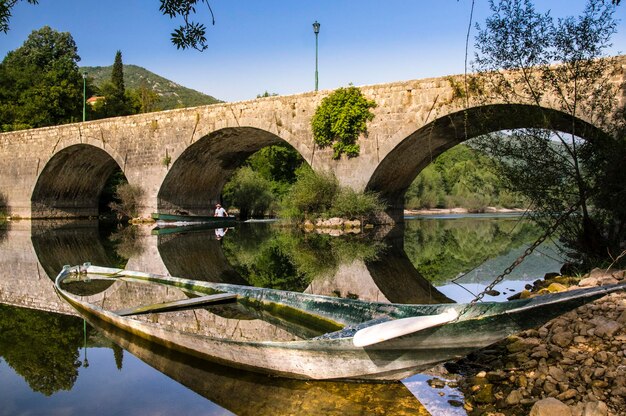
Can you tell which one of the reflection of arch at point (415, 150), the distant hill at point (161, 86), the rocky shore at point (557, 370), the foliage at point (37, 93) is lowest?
the rocky shore at point (557, 370)

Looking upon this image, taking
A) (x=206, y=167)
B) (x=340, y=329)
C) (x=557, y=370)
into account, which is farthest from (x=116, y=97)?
(x=557, y=370)

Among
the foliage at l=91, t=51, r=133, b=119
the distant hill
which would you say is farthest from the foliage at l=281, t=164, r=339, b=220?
the distant hill

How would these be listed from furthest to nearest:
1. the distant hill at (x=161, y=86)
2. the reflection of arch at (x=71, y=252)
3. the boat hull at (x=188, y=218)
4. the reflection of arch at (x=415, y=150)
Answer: the distant hill at (x=161, y=86) → the boat hull at (x=188, y=218) → the reflection of arch at (x=415, y=150) → the reflection of arch at (x=71, y=252)

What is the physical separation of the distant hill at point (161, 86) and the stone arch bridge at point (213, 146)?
62.8 metres

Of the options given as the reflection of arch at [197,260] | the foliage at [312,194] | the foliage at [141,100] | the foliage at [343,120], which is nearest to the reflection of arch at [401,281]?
the reflection of arch at [197,260]

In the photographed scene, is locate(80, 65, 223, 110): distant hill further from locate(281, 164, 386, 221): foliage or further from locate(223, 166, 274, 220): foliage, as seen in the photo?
locate(281, 164, 386, 221): foliage

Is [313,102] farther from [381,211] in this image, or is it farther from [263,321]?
[263,321]

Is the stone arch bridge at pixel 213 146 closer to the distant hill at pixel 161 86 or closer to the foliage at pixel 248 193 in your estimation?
the foliage at pixel 248 193

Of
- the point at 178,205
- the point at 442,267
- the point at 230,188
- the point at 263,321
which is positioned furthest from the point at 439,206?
the point at 263,321

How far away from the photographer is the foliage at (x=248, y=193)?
98.0 feet

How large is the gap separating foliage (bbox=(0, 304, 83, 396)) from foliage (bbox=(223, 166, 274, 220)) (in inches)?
948

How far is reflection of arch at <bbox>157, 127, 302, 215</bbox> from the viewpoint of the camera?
21.3m

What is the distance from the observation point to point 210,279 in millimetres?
7938

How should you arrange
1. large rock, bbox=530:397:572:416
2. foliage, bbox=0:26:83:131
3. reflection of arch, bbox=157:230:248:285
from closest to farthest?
large rock, bbox=530:397:572:416, reflection of arch, bbox=157:230:248:285, foliage, bbox=0:26:83:131
